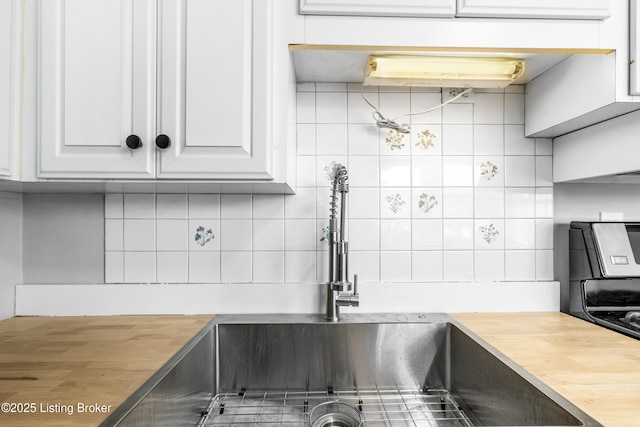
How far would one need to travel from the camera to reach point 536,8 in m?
1.01

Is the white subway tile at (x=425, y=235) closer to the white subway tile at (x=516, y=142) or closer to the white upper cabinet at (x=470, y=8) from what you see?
the white subway tile at (x=516, y=142)

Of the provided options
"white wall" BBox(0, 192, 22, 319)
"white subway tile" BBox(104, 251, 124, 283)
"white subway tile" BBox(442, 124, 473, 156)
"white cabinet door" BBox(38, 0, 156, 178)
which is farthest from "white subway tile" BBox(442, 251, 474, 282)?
"white wall" BBox(0, 192, 22, 319)

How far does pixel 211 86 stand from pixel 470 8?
685 millimetres

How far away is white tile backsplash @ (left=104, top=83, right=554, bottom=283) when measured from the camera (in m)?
1.33

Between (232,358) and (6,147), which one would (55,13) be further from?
(232,358)

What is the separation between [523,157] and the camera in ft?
4.49

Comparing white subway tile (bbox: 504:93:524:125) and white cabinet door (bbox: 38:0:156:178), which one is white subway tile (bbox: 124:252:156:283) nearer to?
white cabinet door (bbox: 38:0:156:178)

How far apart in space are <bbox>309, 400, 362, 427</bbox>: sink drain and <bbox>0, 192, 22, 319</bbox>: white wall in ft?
3.38

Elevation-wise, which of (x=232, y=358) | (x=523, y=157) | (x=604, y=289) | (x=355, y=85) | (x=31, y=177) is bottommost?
(x=232, y=358)

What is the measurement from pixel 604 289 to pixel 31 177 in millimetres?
1725

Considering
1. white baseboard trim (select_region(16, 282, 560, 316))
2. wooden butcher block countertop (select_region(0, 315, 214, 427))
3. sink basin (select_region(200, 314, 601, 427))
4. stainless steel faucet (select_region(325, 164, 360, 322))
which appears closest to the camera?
wooden butcher block countertop (select_region(0, 315, 214, 427))

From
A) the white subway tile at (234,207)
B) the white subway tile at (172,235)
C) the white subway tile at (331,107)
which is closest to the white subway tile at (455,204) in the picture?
the white subway tile at (331,107)

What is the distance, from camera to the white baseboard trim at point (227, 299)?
51.0 inches

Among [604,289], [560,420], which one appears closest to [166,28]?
[560,420]
